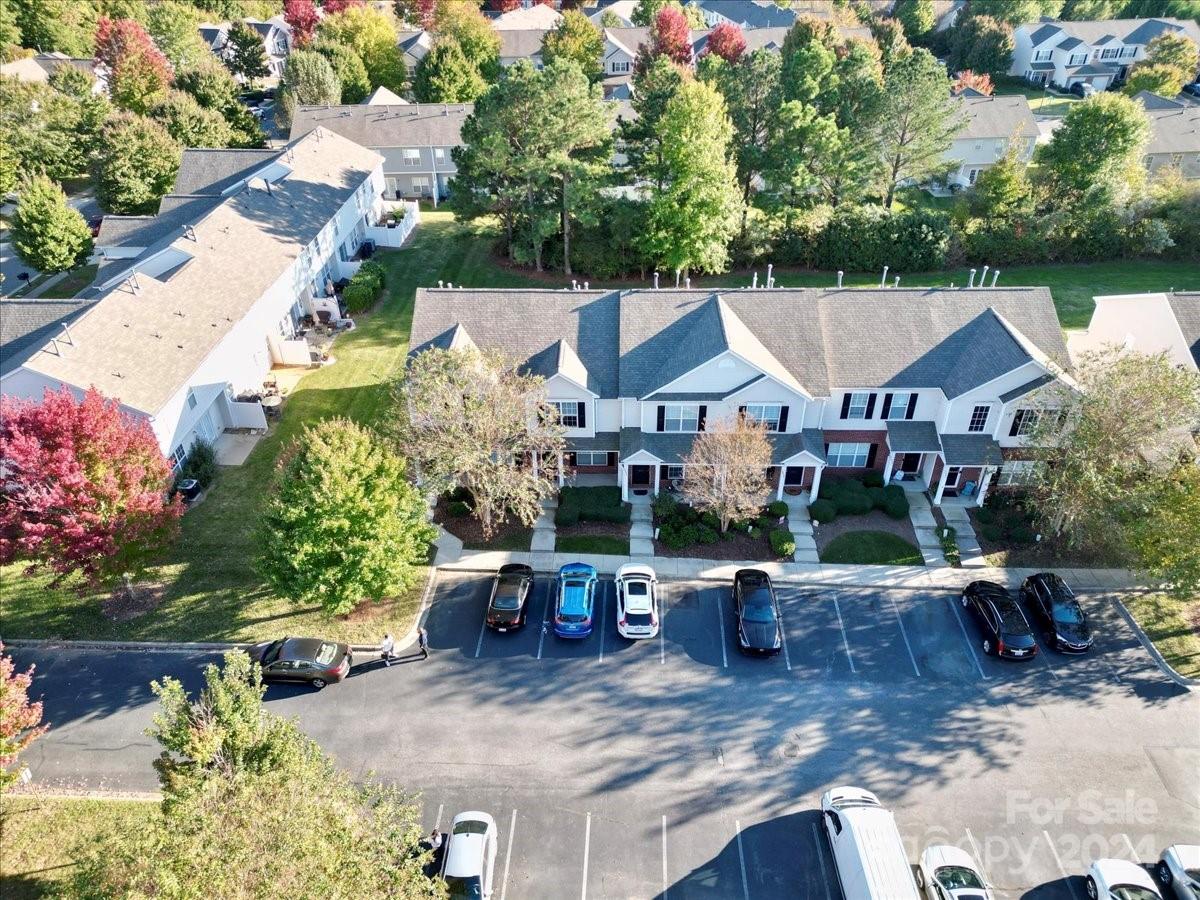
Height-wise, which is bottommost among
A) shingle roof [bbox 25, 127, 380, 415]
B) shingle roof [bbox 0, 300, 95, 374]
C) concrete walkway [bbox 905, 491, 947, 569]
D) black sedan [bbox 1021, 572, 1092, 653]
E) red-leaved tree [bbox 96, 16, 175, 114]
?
concrete walkway [bbox 905, 491, 947, 569]

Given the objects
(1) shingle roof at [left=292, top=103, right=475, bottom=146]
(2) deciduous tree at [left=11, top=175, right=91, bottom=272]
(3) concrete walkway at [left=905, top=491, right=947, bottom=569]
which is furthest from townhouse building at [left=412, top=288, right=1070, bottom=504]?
(1) shingle roof at [left=292, top=103, right=475, bottom=146]

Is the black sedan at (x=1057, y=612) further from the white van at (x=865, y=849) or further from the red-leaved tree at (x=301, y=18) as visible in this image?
the red-leaved tree at (x=301, y=18)

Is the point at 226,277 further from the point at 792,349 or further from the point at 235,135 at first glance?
the point at 235,135

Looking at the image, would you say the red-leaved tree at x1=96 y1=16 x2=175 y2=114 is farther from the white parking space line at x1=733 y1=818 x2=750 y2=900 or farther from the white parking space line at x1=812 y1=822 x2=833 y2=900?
the white parking space line at x1=812 y1=822 x2=833 y2=900

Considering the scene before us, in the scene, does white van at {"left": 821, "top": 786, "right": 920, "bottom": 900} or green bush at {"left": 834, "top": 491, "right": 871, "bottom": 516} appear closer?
white van at {"left": 821, "top": 786, "right": 920, "bottom": 900}

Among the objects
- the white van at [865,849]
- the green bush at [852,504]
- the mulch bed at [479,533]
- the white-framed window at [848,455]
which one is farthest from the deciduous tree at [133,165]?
the white van at [865,849]

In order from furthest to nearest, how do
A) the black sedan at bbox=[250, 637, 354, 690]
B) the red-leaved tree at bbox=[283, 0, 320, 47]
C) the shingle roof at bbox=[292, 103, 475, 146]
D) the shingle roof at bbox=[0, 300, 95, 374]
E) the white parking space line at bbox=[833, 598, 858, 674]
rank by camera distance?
the red-leaved tree at bbox=[283, 0, 320, 47], the shingle roof at bbox=[292, 103, 475, 146], the shingle roof at bbox=[0, 300, 95, 374], the white parking space line at bbox=[833, 598, 858, 674], the black sedan at bbox=[250, 637, 354, 690]
